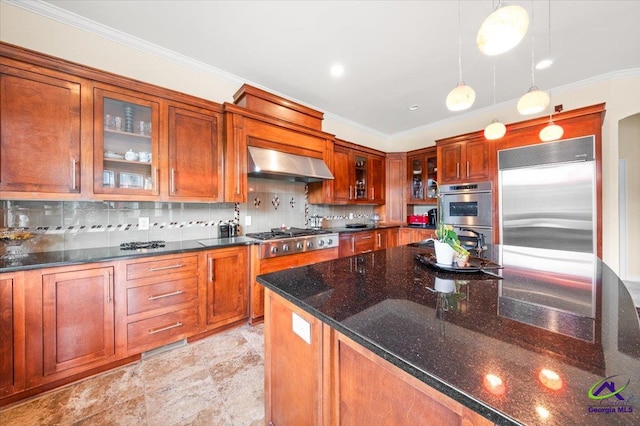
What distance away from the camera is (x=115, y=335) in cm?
179

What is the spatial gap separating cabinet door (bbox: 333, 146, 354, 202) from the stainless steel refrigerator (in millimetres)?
2054

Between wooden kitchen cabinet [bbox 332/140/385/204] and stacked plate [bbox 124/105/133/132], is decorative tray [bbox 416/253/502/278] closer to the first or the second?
wooden kitchen cabinet [bbox 332/140/385/204]

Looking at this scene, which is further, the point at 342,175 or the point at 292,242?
the point at 342,175

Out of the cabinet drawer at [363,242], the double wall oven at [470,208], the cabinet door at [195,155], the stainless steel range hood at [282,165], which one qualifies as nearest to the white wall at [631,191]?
the double wall oven at [470,208]

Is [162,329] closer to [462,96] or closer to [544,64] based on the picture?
[462,96]

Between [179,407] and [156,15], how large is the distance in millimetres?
2930

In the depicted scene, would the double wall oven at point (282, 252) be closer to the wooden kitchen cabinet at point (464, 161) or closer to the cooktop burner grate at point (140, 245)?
the cooktop burner grate at point (140, 245)

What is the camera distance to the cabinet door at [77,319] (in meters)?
1.56

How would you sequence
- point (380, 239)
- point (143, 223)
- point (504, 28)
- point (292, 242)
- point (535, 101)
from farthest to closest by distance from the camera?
point (380, 239) → point (292, 242) → point (143, 223) → point (535, 101) → point (504, 28)

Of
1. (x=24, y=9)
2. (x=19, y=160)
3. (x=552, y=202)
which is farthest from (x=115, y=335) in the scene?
(x=552, y=202)

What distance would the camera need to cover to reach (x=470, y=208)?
11.4 feet

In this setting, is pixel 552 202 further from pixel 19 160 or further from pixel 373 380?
pixel 19 160

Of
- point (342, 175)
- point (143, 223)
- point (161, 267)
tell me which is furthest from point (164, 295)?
point (342, 175)

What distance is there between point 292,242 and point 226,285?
Answer: 816mm
